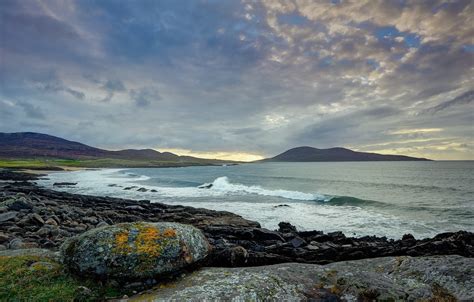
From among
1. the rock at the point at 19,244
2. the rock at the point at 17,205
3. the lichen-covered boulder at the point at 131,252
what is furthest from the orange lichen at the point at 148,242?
the rock at the point at 17,205

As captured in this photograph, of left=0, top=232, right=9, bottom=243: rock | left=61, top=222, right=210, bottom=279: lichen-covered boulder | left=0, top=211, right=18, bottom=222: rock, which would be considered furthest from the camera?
left=0, top=211, right=18, bottom=222: rock

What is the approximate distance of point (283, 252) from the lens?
995cm

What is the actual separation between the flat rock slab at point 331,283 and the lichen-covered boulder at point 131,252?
1.60 feet

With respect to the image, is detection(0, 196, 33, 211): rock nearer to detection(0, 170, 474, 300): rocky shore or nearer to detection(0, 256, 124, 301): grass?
detection(0, 170, 474, 300): rocky shore

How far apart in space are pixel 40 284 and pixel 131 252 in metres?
1.89

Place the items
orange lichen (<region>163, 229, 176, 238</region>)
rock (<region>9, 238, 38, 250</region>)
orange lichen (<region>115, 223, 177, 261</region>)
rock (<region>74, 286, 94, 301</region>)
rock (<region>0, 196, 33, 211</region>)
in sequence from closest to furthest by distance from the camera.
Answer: rock (<region>74, 286, 94, 301</region>), orange lichen (<region>115, 223, 177, 261</region>), orange lichen (<region>163, 229, 176, 238</region>), rock (<region>9, 238, 38, 250</region>), rock (<region>0, 196, 33, 211</region>)

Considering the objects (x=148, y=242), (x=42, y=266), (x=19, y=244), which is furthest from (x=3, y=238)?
(x=148, y=242)

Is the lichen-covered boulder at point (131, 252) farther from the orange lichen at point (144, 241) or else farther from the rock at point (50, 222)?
the rock at point (50, 222)

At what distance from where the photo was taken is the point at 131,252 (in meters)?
6.14

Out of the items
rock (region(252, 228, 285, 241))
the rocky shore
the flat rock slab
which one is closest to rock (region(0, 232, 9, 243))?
the rocky shore

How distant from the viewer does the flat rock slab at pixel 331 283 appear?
5336mm

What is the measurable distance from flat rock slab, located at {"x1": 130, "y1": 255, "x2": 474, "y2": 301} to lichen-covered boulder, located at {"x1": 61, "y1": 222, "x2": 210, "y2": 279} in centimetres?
49

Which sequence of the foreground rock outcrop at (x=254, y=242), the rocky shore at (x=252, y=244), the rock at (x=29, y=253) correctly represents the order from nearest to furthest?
the rock at (x=29, y=253) < the rocky shore at (x=252, y=244) < the foreground rock outcrop at (x=254, y=242)

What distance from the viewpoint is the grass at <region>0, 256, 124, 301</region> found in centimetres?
540
